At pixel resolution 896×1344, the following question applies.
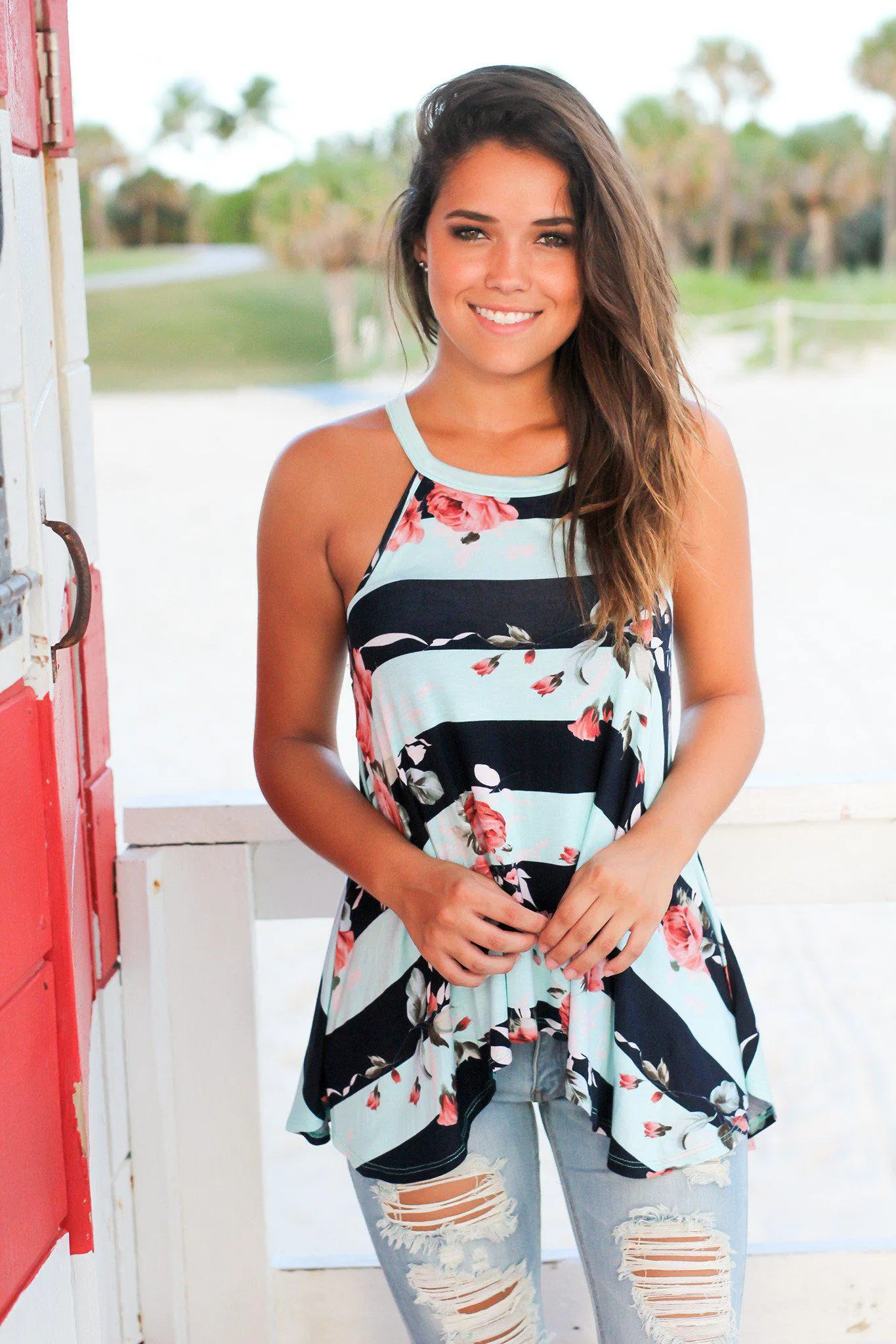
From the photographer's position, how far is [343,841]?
4.12 ft

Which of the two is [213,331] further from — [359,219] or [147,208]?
[359,219]

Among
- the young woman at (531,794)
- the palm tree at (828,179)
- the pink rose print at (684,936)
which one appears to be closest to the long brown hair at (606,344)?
the young woman at (531,794)

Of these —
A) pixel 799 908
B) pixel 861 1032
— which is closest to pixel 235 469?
pixel 799 908

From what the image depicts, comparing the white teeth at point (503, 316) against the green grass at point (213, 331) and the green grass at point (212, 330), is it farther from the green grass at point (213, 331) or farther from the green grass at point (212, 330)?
the green grass at point (212, 330)

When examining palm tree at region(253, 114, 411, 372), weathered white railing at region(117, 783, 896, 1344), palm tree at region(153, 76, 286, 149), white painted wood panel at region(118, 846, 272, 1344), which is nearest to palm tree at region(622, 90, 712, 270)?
palm tree at region(253, 114, 411, 372)

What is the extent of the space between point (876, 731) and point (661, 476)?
21.3 feet

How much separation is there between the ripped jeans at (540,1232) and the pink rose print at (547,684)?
0.30 m

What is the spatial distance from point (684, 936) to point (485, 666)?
0.97 feet

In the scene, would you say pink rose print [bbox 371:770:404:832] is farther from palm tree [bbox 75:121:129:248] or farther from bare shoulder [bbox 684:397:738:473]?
palm tree [bbox 75:121:129:248]

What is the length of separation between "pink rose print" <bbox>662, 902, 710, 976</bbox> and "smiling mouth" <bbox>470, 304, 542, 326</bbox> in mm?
531

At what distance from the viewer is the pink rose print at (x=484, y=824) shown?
1201 mm

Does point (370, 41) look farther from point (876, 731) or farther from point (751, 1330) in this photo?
point (751, 1330)

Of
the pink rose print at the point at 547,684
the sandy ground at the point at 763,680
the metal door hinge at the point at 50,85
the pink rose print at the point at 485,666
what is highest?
the metal door hinge at the point at 50,85

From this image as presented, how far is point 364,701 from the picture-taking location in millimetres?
1271
